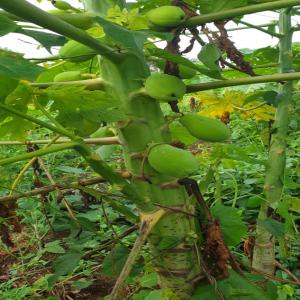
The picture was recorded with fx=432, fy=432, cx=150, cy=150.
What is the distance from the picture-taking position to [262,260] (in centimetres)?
145

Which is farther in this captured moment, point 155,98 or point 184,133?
point 184,133

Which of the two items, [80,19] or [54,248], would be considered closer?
[80,19]

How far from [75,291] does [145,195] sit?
1.02 meters

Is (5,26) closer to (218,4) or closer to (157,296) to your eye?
(218,4)

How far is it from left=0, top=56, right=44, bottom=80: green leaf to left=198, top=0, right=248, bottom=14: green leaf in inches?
17.4

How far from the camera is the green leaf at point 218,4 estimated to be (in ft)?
3.26

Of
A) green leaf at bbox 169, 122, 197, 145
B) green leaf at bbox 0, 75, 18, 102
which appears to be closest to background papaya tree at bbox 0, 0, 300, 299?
green leaf at bbox 0, 75, 18, 102

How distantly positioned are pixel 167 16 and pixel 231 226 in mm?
566

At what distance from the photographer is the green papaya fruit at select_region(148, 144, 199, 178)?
3.08 ft

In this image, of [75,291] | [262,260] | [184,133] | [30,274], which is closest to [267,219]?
[262,260]

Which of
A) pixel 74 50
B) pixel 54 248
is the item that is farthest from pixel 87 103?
pixel 54 248

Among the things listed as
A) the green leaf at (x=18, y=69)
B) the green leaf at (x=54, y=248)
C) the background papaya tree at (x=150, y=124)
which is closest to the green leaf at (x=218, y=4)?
the background papaya tree at (x=150, y=124)

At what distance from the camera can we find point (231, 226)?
1149 millimetres

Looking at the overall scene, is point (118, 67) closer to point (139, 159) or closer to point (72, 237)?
point (139, 159)
